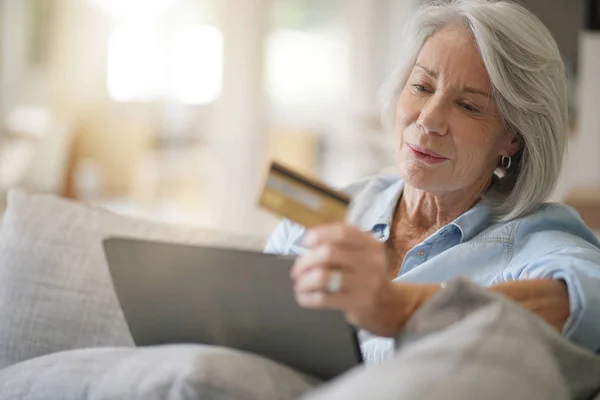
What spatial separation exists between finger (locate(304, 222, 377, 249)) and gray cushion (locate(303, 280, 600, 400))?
12cm

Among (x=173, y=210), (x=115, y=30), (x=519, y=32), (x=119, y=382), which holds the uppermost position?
(x=519, y=32)

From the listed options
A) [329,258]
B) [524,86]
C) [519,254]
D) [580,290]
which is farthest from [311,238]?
[524,86]

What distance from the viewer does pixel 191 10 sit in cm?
483

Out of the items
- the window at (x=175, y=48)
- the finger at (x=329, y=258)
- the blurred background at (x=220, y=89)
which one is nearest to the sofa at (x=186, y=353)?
the finger at (x=329, y=258)

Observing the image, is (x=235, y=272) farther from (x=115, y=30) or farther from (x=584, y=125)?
(x=115, y=30)

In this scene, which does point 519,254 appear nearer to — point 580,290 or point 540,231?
point 540,231

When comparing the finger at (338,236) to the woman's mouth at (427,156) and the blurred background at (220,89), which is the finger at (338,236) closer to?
the woman's mouth at (427,156)

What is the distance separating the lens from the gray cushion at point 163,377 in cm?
93

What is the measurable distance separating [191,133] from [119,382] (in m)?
4.43

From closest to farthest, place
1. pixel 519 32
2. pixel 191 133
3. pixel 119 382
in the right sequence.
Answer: pixel 119 382, pixel 519 32, pixel 191 133

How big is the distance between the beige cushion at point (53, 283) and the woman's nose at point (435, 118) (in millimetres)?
573

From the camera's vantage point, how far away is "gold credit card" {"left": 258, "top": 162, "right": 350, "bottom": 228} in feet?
3.00

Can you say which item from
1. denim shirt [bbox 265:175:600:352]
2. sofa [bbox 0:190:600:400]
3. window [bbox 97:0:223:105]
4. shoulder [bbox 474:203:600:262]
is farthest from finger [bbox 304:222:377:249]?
window [bbox 97:0:223:105]

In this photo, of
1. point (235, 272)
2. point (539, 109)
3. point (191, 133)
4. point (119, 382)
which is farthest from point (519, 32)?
point (191, 133)
